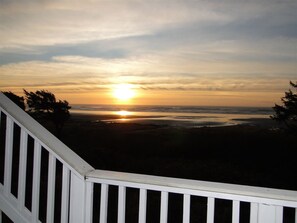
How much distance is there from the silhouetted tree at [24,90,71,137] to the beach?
135 centimetres

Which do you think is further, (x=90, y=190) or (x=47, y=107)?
(x=47, y=107)

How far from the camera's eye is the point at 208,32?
15.9m

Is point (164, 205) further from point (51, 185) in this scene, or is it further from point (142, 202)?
point (51, 185)

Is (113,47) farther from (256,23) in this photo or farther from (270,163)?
(270,163)

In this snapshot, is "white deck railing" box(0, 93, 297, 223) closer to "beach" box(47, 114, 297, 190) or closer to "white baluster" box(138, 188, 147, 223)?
"white baluster" box(138, 188, 147, 223)

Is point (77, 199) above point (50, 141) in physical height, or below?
below

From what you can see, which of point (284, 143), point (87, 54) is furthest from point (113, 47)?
point (284, 143)

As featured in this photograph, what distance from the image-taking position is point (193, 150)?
2983 centimetres

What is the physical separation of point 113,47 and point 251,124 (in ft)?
102

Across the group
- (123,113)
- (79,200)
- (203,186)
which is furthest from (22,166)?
(123,113)

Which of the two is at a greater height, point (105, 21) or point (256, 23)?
point (256, 23)

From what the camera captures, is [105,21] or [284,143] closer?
[105,21]

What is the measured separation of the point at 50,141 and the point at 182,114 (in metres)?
44.3

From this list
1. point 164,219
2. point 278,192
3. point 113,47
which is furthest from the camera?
point 113,47
